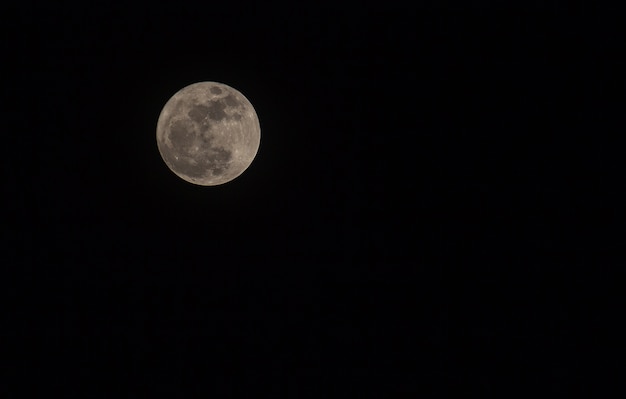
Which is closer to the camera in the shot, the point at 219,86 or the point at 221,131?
the point at 221,131

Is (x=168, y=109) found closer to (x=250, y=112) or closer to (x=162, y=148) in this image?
(x=162, y=148)

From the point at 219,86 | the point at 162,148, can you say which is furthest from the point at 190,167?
the point at 219,86

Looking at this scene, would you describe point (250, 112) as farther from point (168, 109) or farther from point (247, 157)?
point (168, 109)

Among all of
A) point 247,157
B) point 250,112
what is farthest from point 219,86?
point 247,157

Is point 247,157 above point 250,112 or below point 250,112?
below

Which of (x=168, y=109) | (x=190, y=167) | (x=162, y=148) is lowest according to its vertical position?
(x=190, y=167)

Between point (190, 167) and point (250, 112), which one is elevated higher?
point (250, 112)
